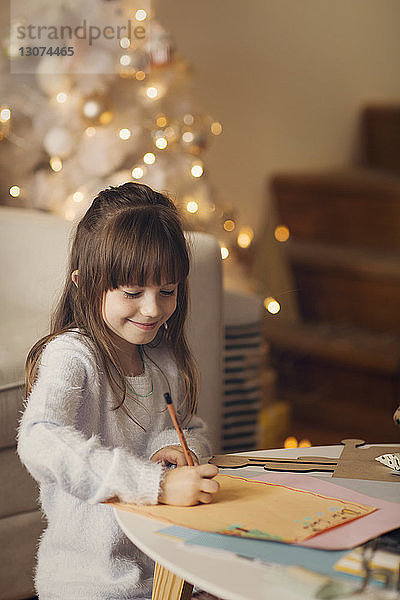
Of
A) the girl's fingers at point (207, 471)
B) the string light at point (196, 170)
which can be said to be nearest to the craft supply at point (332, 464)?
the girl's fingers at point (207, 471)

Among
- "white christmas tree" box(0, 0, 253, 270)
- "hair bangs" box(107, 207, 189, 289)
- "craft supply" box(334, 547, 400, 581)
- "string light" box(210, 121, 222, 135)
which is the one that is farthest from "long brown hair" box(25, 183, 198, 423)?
"string light" box(210, 121, 222, 135)

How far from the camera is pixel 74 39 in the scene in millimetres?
2141

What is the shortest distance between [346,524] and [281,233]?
232 cm

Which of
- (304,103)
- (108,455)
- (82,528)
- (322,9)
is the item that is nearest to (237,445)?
(82,528)

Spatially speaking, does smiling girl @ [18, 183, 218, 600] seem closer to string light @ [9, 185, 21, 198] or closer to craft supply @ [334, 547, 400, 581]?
craft supply @ [334, 547, 400, 581]

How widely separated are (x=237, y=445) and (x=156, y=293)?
3.16 feet

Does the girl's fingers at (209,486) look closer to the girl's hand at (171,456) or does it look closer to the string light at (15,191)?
the girl's hand at (171,456)

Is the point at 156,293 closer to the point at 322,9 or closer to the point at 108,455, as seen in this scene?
the point at 108,455

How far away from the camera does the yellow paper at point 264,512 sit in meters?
0.79

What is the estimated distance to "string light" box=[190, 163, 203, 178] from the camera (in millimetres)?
2172

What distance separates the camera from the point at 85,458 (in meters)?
0.88

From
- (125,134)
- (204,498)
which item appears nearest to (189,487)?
(204,498)

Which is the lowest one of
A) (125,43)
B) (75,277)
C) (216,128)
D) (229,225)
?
(75,277)

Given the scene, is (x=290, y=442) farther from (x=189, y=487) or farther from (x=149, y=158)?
(x=189, y=487)
